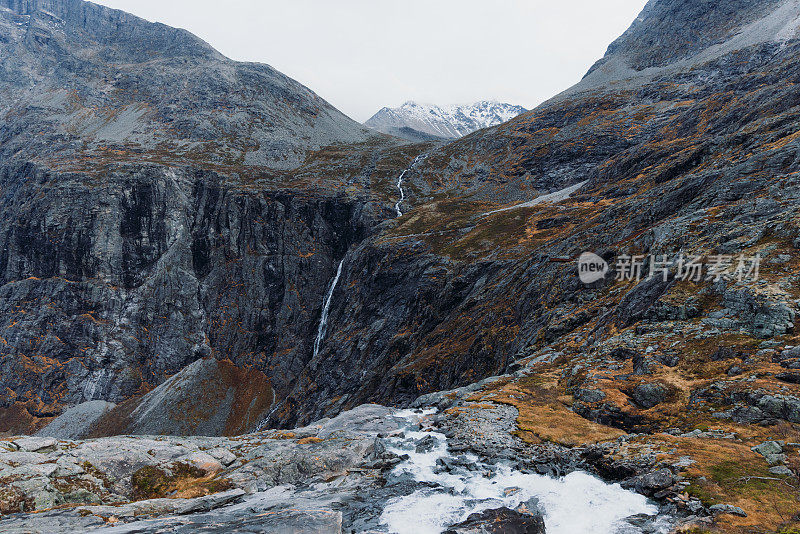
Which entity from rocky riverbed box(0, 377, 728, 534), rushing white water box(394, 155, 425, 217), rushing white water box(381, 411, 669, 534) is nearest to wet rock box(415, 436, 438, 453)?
rocky riverbed box(0, 377, 728, 534)

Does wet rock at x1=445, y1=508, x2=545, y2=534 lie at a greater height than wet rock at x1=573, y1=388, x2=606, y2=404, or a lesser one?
lesser

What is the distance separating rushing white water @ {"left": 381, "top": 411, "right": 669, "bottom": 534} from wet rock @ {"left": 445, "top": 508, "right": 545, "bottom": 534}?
475mm

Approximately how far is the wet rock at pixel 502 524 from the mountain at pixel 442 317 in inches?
10.9

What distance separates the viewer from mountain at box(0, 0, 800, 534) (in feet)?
47.3

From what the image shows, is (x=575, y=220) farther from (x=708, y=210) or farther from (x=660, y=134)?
(x=660, y=134)

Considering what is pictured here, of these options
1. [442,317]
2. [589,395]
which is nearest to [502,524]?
[589,395]

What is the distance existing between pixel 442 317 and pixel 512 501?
40.9 metres

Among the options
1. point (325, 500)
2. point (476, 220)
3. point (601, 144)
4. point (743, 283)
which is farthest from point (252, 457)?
point (601, 144)

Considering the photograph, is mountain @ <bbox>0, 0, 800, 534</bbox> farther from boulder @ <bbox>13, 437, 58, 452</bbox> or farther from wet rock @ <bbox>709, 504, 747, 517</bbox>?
boulder @ <bbox>13, 437, 58, 452</bbox>

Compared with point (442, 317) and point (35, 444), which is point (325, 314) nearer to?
point (442, 317)

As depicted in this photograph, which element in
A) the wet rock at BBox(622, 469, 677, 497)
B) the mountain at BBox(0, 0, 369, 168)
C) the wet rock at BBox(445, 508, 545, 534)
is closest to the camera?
the wet rock at BBox(445, 508, 545, 534)

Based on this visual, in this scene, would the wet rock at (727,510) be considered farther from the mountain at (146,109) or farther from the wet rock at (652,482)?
the mountain at (146,109)

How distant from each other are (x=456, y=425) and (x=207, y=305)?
294ft

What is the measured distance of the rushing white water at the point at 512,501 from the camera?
1191 centimetres
